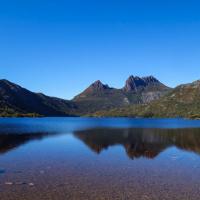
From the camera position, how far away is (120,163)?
54125 mm

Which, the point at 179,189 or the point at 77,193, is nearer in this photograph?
the point at 77,193

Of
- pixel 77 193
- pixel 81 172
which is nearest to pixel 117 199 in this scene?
pixel 77 193

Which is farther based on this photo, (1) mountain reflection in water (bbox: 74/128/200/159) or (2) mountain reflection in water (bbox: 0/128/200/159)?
(2) mountain reflection in water (bbox: 0/128/200/159)

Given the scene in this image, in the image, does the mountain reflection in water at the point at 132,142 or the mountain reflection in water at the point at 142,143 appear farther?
the mountain reflection in water at the point at 132,142

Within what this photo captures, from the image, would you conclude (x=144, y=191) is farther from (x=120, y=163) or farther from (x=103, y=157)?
(x=103, y=157)

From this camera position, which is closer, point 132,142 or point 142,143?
point 142,143

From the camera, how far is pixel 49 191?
1300 inches

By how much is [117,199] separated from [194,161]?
105 ft

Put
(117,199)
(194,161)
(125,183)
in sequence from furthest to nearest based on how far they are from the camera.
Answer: (194,161) < (125,183) < (117,199)

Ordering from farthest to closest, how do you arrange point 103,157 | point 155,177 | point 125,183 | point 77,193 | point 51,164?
point 103,157, point 51,164, point 155,177, point 125,183, point 77,193

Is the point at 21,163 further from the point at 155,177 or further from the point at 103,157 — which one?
the point at 155,177

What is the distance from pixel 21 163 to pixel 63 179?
15.2 metres

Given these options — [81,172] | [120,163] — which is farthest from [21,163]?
[120,163]

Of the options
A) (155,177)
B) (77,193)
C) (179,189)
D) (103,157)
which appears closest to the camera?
(77,193)
